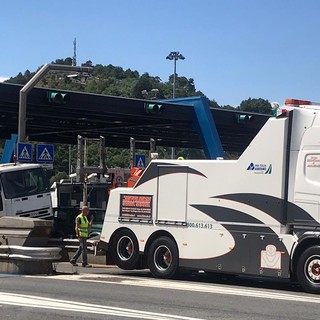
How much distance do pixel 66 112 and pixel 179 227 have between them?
21.2 meters

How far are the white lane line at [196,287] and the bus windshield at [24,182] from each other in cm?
782

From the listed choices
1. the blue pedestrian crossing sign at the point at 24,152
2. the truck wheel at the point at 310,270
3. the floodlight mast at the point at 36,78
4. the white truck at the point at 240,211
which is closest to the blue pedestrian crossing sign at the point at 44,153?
the blue pedestrian crossing sign at the point at 24,152

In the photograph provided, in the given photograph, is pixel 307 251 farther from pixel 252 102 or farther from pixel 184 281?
pixel 252 102

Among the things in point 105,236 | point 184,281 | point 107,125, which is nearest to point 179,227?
point 184,281

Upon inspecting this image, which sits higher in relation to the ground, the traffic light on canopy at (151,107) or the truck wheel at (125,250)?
the traffic light on canopy at (151,107)

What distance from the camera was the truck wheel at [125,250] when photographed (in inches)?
632

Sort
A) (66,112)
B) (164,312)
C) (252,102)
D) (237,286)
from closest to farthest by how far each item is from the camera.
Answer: (164,312) → (237,286) → (66,112) → (252,102)

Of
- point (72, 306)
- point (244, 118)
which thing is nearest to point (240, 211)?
point (72, 306)

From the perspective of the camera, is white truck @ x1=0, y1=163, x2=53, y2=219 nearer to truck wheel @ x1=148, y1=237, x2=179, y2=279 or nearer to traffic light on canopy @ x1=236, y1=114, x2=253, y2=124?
truck wheel @ x1=148, y1=237, x2=179, y2=279

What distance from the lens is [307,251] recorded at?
42.1ft

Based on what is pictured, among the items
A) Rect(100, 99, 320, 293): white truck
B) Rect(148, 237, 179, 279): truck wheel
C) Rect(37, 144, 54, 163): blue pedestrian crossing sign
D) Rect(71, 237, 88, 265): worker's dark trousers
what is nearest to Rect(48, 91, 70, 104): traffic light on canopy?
Rect(37, 144, 54, 163): blue pedestrian crossing sign

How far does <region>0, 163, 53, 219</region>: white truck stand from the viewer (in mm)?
22438

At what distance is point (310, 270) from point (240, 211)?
2034 millimetres

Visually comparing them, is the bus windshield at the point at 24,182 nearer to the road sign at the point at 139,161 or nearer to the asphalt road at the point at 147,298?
the road sign at the point at 139,161
